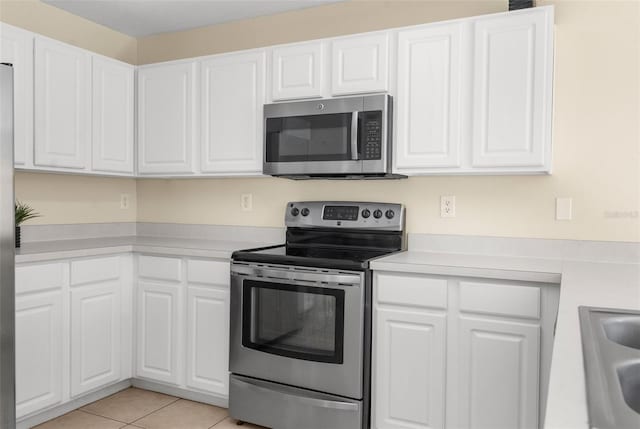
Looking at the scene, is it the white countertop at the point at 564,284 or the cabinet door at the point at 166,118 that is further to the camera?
Answer: the cabinet door at the point at 166,118

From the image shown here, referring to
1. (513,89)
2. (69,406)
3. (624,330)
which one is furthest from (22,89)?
(624,330)

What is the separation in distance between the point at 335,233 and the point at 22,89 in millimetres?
1841

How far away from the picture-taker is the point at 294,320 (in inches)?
103

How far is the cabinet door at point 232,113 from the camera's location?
3.04 m

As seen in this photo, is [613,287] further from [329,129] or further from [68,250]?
[68,250]

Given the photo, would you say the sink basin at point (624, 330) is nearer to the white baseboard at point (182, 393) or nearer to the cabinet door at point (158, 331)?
the white baseboard at point (182, 393)

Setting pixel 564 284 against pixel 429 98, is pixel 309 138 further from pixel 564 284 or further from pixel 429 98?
pixel 564 284

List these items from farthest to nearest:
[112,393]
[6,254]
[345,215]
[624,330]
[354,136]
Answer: [112,393] < [345,215] < [354,136] < [6,254] < [624,330]

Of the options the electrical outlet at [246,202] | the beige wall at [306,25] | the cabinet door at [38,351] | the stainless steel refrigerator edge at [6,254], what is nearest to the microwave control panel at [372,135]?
the beige wall at [306,25]

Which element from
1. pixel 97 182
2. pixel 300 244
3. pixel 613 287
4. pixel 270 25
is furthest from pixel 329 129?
pixel 97 182

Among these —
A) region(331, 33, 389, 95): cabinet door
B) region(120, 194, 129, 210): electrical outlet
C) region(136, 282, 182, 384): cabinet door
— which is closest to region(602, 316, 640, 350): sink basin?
region(331, 33, 389, 95): cabinet door

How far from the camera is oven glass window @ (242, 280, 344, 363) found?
8.25 ft

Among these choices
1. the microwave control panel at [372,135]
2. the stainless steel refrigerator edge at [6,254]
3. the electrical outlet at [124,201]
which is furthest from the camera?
the electrical outlet at [124,201]

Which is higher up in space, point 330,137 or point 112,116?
point 112,116
